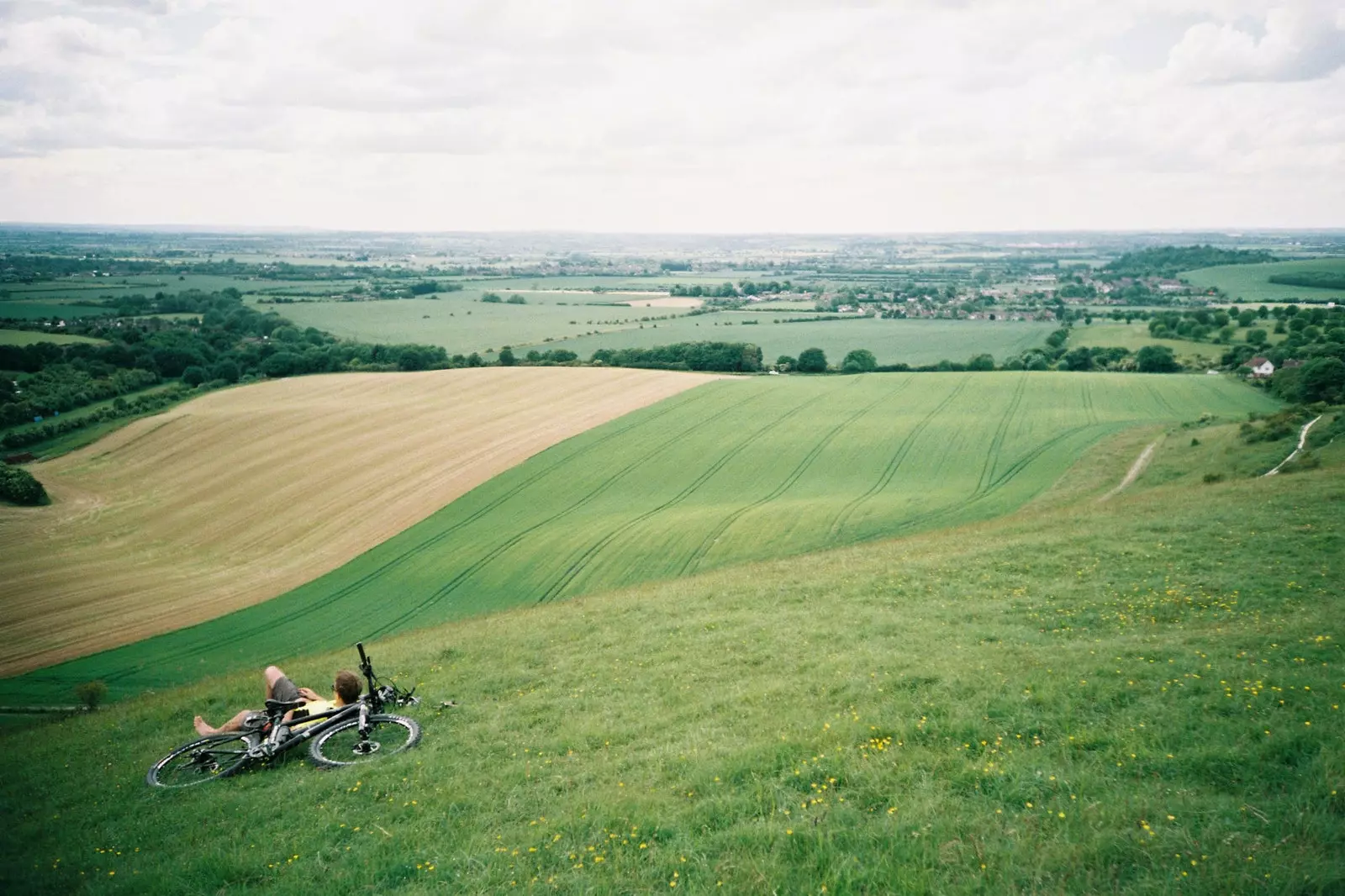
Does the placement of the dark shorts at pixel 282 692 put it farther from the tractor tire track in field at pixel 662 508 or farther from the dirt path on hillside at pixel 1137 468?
the dirt path on hillside at pixel 1137 468

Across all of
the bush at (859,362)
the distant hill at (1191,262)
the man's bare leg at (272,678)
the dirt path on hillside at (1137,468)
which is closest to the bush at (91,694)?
the man's bare leg at (272,678)

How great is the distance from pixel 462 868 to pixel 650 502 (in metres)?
34.6

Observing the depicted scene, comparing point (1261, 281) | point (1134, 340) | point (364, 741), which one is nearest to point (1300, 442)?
point (364, 741)

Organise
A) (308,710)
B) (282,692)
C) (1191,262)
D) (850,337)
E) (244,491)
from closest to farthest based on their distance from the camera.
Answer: (308,710) < (282,692) < (244,491) < (850,337) < (1191,262)

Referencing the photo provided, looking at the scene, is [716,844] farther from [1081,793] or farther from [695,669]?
[695,669]

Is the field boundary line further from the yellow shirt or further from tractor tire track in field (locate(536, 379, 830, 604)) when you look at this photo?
the yellow shirt

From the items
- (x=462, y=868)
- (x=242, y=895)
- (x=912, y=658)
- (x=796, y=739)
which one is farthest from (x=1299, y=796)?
(x=242, y=895)

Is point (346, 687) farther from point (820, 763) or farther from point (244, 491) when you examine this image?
point (244, 491)

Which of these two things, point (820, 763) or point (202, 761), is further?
point (202, 761)

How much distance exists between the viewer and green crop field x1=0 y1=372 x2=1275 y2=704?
96.2ft

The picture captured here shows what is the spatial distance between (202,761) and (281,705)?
5.53ft

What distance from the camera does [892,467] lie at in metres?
46.1

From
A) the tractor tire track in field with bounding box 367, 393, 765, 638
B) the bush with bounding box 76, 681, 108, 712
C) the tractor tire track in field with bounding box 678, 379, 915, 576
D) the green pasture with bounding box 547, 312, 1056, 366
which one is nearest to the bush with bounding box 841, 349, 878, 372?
the green pasture with bounding box 547, 312, 1056, 366

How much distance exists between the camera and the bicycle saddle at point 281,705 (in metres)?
12.1
